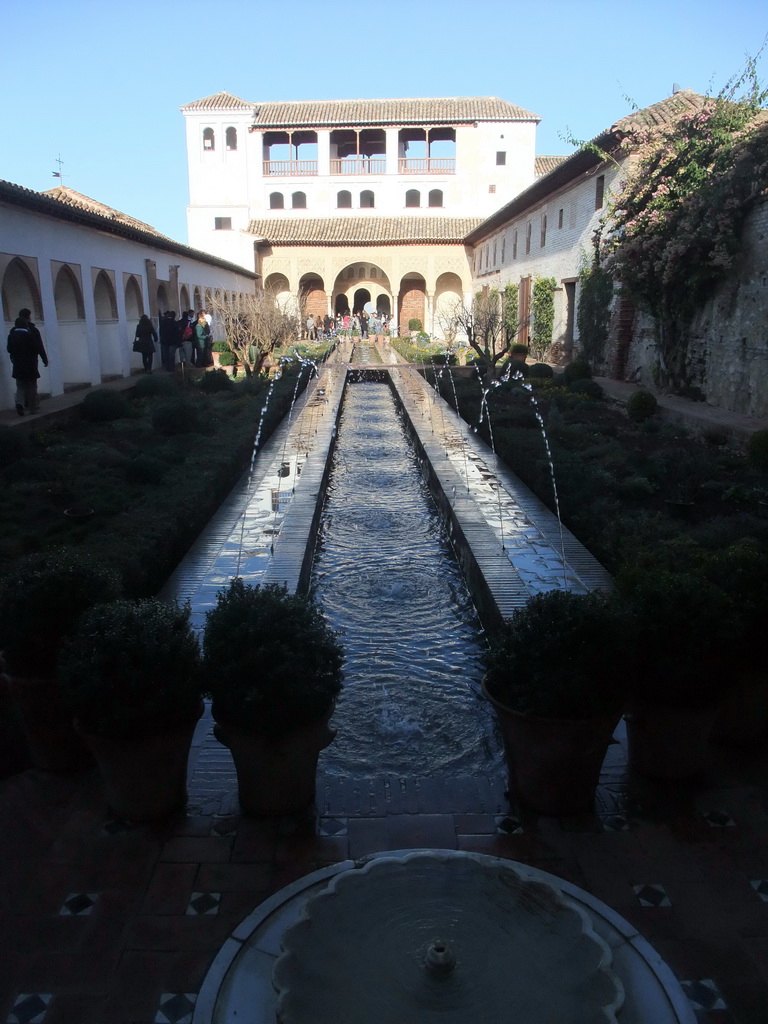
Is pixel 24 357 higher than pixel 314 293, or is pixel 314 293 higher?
pixel 314 293

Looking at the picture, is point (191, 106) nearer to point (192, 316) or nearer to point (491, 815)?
point (192, 316)

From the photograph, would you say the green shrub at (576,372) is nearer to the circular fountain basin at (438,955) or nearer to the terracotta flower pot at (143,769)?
the terracotta flower pot at (143,769)

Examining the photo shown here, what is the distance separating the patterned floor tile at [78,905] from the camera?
2.42m

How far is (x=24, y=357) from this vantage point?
10922 millimetres

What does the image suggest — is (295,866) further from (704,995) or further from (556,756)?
(704,995)

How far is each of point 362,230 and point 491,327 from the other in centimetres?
1874

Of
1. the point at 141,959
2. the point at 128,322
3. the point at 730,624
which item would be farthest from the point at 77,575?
the point at 128,322

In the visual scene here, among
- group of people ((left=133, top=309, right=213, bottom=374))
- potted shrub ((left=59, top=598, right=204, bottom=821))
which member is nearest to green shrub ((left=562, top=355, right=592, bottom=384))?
group of people ((left=133, top=309, right=213, bottom=374))

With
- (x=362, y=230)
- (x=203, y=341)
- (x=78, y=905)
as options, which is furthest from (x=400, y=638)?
(x=362, y=230)

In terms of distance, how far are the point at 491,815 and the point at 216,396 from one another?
12162 mm

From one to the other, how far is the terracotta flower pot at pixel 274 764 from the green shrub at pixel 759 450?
6747 mm

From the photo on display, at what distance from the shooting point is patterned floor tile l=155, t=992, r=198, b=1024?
2038 mm

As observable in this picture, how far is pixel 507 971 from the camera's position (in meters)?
1.95

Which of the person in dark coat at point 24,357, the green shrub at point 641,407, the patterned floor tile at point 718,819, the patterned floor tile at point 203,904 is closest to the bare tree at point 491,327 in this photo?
the green shrub at point 641,407
